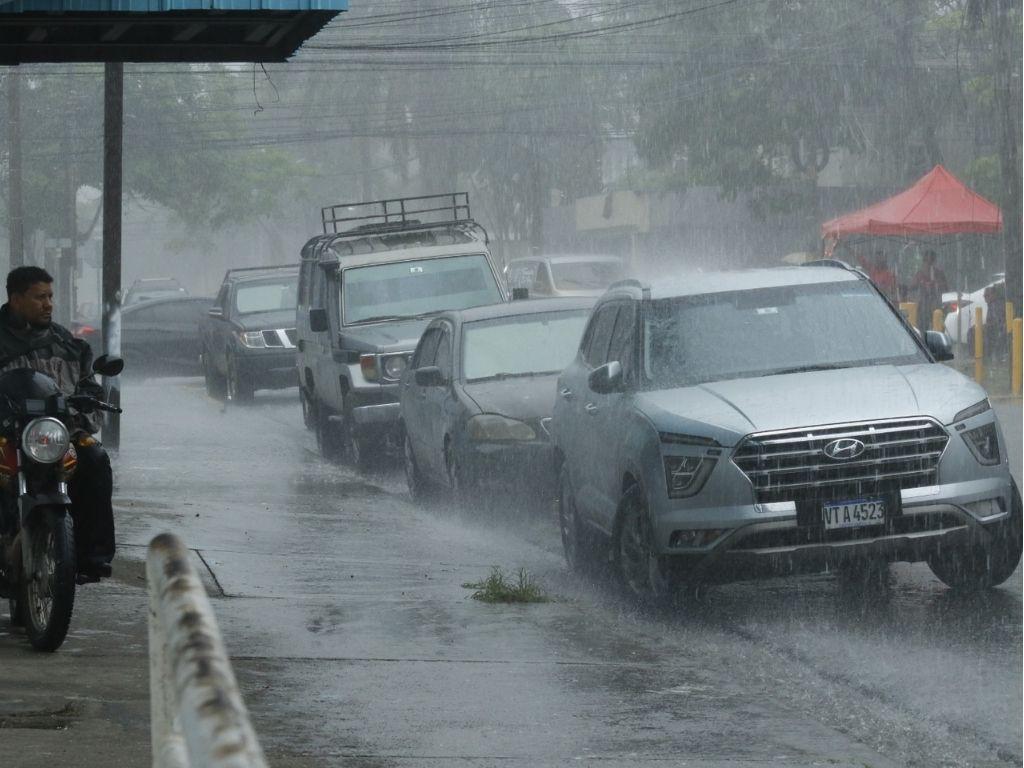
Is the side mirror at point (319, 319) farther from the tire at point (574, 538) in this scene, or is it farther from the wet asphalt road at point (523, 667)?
the tire at point (574, 538)

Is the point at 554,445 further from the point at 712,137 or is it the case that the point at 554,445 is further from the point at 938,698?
the point at 712,137

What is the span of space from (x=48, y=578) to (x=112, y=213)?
41.5 ft

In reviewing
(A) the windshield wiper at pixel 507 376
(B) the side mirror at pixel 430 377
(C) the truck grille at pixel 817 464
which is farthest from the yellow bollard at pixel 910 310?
(C) the truck grille at pixel 817 464

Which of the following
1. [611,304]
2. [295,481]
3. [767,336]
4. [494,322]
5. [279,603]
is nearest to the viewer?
[279,603]

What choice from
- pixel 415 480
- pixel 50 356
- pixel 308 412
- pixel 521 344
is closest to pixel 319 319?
pixel 308 412

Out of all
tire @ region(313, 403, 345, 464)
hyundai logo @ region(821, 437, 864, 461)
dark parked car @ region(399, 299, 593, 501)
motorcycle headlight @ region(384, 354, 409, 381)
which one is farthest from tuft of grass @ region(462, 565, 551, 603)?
tire @ region(313, 403, 345, 464)

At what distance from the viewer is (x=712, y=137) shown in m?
51.4

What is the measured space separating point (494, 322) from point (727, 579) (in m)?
5.60

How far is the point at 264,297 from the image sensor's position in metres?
26.3

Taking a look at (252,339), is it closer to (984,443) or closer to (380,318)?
(380,318)

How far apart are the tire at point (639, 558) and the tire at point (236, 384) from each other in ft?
53.5

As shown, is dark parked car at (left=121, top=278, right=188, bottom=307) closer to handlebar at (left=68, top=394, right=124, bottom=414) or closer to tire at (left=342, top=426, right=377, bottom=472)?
tire at (left=342, top=426, right=377, bottom=472)

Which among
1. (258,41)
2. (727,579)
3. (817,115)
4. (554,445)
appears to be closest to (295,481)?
(554,445)

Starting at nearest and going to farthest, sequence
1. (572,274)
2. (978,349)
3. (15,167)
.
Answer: (978,349)
(572,274)
(15,167)
